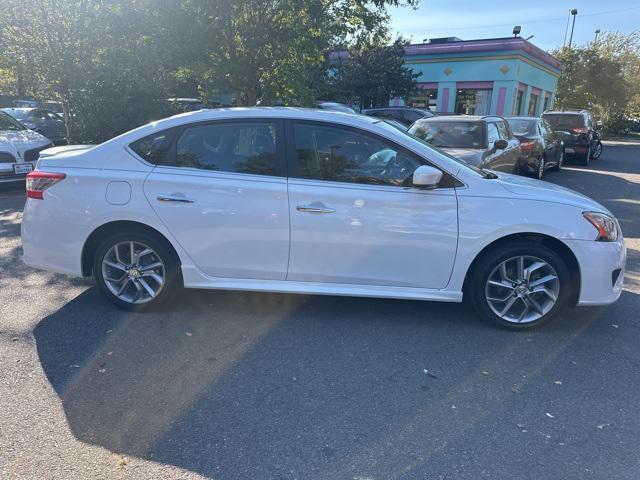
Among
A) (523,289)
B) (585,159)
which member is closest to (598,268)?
(523,289)

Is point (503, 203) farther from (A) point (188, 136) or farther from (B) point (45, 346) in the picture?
(B) point (45, 346)

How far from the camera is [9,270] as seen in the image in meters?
5.29

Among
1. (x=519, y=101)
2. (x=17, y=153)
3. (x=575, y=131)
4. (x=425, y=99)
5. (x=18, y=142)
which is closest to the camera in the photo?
(x=17, y=153)

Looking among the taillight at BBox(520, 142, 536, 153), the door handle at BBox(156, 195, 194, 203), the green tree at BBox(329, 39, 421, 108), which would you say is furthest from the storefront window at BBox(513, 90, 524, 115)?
the door handle at BBox(156, 195, 194, 203)

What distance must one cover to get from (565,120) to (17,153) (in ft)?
50.3

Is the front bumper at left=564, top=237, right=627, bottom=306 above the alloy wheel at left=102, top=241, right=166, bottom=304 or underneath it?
above

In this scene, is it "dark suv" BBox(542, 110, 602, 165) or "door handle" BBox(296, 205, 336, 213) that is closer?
"door handle" BBox(296, 205, 336, 213)

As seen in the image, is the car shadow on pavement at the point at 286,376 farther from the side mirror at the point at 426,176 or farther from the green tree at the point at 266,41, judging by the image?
the green tree at the point at 266,41

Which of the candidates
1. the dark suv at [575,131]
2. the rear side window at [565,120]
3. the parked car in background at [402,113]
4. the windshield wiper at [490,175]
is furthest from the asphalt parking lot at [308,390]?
the parked car in background at [402,113]

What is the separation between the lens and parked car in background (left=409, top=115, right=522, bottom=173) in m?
8.15

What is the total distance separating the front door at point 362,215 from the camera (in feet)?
12.7

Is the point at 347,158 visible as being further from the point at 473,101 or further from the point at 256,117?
the point at 473,101

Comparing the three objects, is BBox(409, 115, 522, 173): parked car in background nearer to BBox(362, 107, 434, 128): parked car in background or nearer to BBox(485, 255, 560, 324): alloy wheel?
BBox(485, 255, 560, 324): alloy wheel

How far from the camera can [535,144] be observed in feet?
37.0
